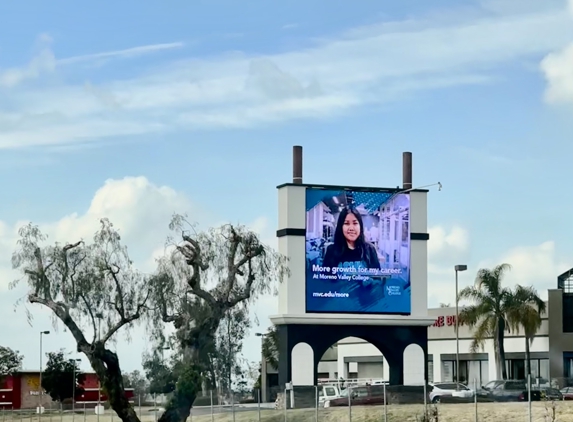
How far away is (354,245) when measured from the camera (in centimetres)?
6906

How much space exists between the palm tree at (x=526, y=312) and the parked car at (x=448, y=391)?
1642 cm

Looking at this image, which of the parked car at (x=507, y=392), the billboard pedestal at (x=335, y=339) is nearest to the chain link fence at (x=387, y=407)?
the parked car at (x=507, y=392)

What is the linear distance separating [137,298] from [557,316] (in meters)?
43.1

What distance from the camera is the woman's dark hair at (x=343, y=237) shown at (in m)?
69.1

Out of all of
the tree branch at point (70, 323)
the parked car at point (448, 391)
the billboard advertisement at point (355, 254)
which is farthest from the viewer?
the billboard advertisement at point (355, 254)

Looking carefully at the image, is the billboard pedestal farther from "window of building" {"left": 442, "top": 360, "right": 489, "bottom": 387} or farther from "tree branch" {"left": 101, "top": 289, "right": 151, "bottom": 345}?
"window of building" {"left": 442, "top": 360, "right": 489, "bottom": 387}

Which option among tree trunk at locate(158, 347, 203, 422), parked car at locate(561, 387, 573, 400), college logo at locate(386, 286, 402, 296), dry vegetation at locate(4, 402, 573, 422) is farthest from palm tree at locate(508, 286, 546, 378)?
tree trunk at locate(158, 347, 203, 422)

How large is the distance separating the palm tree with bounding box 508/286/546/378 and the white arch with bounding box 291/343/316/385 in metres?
23.4

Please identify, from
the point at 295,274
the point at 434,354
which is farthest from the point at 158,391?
the point at 434,354

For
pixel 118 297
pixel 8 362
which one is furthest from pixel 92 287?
pixel 8 362

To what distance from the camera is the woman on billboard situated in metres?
69.0

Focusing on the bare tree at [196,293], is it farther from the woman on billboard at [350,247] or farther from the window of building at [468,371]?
the window of building at [468,371]

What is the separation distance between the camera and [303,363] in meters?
68.7

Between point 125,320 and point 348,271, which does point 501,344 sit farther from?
point 125,320
